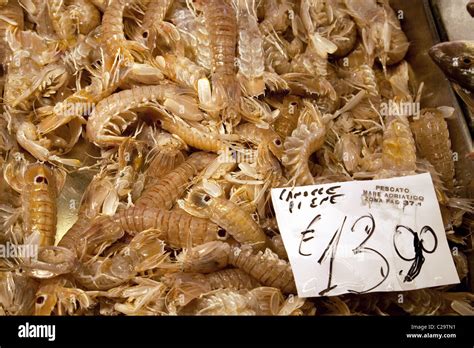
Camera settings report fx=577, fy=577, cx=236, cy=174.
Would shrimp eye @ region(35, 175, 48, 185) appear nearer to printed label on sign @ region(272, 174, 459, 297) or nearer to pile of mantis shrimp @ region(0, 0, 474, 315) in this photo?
pile of mantis shrimp @ region(0, 0, 474, 315)

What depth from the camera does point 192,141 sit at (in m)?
2.10

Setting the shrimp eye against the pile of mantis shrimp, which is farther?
the shrimp eye

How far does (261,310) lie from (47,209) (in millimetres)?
789

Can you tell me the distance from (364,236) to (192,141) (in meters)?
0.72

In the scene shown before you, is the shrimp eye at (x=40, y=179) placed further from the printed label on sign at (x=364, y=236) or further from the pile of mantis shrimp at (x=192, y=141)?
the printed label on sign at (x=364, y=236)

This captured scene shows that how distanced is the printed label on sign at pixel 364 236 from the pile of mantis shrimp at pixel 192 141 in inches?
3.3

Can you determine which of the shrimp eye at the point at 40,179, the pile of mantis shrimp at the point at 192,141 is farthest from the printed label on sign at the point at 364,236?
the shrimp eye at the point at 40,179

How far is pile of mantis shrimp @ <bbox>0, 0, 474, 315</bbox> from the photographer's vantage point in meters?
1.77

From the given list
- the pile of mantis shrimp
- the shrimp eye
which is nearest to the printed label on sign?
the pile of mantis shrimp

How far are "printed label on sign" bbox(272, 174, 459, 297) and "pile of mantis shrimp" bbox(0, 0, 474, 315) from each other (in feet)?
0.27

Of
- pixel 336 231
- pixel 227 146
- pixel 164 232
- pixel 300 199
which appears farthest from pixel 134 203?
pixel 336 231

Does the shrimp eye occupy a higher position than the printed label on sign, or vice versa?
the shrimp eye

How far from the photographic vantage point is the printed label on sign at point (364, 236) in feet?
5.57

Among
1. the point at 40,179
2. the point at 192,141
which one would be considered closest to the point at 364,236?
the point at 192,141
